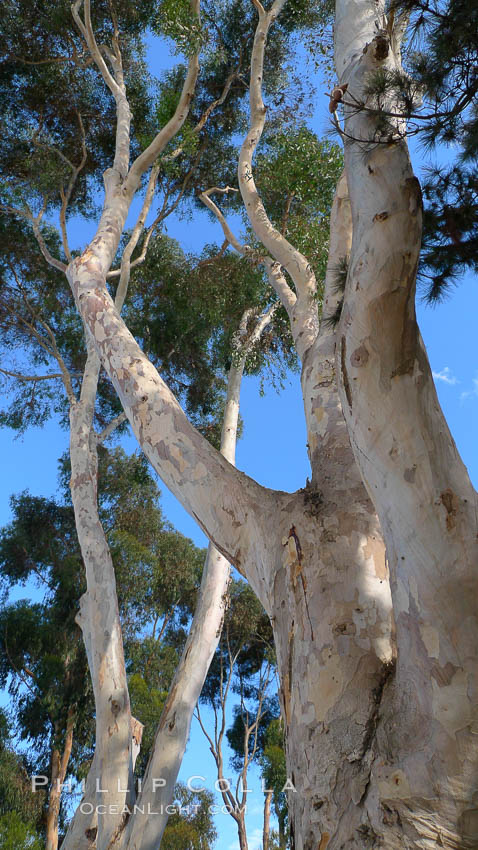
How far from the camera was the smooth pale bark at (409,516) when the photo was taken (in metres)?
1.31

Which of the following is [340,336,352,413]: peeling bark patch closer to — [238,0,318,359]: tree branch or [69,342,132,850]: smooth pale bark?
[238,0,318,359]: tree branch

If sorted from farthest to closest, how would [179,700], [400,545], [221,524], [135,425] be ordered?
[179,700] → [135,425] → [221,524] → [400,545]

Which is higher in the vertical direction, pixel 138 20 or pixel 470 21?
pixel 138 20

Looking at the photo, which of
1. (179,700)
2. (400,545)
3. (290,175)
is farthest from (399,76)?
(290,175)

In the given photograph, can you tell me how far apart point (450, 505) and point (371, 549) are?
1.69 feet

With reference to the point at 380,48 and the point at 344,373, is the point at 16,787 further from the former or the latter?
the point at 380,48

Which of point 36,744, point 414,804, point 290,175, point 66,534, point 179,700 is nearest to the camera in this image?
point 414,804

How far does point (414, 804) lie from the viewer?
132 centimetres

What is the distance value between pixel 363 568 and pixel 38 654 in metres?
10.6

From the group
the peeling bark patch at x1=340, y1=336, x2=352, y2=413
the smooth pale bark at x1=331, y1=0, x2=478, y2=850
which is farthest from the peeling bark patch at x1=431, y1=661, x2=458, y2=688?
the peeling bark patch at x1=340, y1=336, x2=352, y2=413

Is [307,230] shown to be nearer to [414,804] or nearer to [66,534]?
[414,804]

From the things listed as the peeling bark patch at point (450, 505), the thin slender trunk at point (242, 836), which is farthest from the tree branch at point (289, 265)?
the thin slender trunk at point (242, 836)

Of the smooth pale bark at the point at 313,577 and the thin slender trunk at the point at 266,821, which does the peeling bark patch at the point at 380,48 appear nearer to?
the smooth pale bark at the point at 313,577

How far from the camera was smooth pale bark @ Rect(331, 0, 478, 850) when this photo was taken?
1307mm
